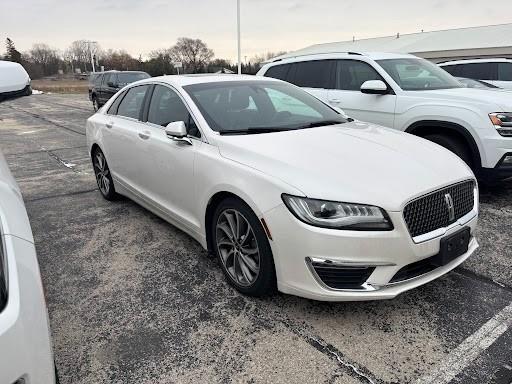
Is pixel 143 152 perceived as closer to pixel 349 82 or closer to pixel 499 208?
pixel 349 82

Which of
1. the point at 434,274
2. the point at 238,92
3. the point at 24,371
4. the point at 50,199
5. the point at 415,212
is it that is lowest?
the point at 50,199

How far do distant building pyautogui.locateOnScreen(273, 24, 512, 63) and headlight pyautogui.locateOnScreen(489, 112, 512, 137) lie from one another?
658 inches

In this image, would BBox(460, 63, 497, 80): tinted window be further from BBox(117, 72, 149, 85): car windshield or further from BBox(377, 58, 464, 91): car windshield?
BBox(117, 72, 149, 85): car windshield

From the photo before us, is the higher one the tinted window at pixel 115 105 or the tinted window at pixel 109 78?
the tinted window at pixel 109 78

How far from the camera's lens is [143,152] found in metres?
4.18

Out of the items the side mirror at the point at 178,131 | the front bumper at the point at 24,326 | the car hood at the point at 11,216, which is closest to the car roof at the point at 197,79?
the side mirror at the point at 178,131

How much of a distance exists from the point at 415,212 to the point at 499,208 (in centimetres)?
286

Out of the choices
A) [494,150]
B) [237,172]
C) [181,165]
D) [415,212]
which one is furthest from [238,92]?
[494,150]

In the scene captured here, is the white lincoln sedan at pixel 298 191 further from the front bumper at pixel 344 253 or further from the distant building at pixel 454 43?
the distant building at pixel 454 43

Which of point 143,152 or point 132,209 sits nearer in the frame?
point 143,152

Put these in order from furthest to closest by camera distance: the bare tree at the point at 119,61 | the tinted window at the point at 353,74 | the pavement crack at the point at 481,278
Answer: the bare tree at the point at 119,61, the tinted window at the point at 353,74, the pavement crack at the point at 481,278

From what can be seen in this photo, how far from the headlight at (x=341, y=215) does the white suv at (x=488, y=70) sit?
26.8ft

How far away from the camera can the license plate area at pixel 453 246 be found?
2.70 meters

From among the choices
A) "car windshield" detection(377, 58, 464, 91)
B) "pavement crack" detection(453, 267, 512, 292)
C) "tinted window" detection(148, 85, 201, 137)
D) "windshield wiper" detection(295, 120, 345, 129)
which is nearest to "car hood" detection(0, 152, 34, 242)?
"tinted window" detection(148, 85, 201, 137)
